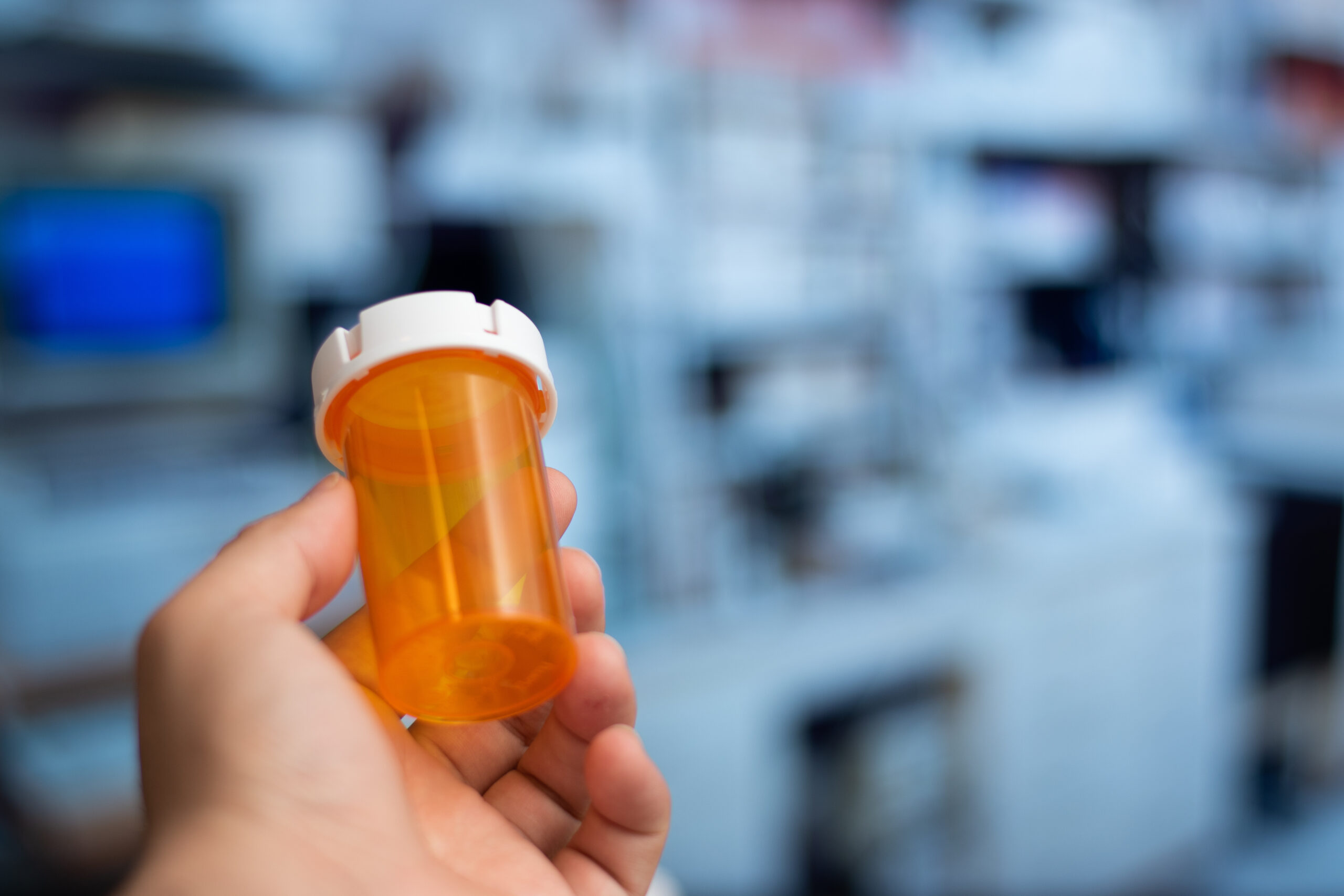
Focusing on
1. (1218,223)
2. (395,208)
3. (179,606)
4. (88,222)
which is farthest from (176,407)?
(1218,223)

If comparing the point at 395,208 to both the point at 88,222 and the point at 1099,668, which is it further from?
the point at 1099,668

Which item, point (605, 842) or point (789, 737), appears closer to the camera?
point (605, 842)

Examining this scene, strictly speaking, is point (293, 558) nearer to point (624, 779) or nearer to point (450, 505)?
point (450, 505)

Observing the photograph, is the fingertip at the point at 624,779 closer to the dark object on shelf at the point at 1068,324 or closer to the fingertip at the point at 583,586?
the fingertip at the point at 583,586

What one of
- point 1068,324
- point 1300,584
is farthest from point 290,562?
point 1300,584

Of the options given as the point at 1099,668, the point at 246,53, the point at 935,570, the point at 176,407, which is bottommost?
the point at 1099,668

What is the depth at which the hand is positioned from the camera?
0.44 metres

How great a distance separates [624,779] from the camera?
0.52 metres

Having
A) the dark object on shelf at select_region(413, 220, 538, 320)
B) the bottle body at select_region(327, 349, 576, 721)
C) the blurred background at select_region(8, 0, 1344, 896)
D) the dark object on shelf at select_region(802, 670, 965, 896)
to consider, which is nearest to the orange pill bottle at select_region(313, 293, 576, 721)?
the bottle body at select_region(327, 349, 576, 721)

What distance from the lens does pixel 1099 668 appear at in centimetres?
232

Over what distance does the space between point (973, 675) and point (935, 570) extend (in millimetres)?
251

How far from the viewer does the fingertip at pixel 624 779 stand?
516 millimetres

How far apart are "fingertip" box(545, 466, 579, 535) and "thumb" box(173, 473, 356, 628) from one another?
129 millimetres

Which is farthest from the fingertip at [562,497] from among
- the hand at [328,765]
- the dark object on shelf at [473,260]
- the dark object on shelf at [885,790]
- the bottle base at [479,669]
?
the dark object on shelf at [885,790]
